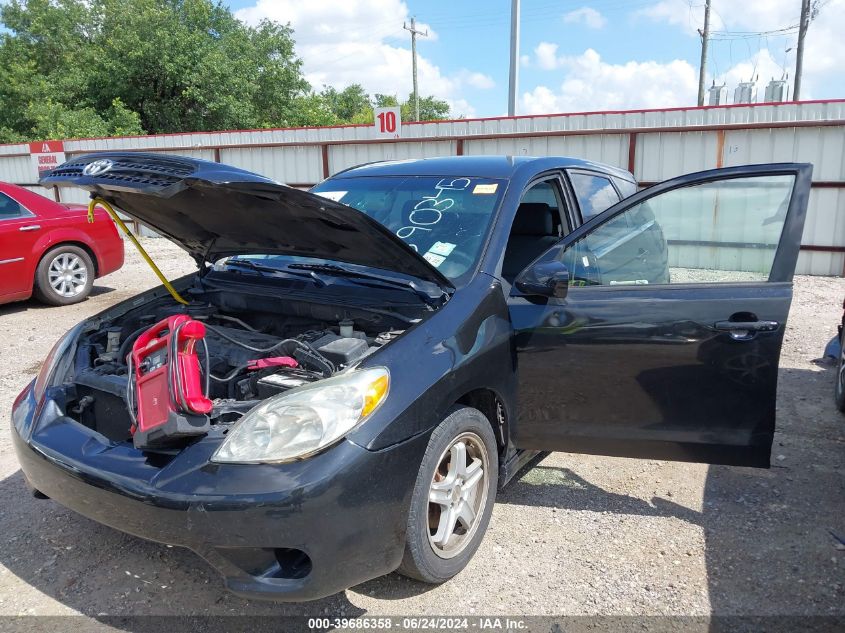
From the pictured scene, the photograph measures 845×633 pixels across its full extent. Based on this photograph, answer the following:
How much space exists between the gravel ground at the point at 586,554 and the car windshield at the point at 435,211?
1281 mm

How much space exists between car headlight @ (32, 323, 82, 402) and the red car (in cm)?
464

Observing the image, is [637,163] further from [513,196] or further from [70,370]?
[70,370]

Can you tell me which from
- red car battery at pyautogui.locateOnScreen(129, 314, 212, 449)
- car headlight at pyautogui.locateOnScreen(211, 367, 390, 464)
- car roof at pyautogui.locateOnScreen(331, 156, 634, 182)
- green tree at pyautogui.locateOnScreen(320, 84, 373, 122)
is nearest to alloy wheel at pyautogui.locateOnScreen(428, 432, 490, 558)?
car headlight at pyautogui.locateOnScreen(211, 367, 390, 464)

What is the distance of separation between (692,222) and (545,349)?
1.17 metres

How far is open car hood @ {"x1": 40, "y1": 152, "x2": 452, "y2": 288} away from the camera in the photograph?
7.97 ft

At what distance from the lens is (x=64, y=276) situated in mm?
7688

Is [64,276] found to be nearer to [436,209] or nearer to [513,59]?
[436,209]

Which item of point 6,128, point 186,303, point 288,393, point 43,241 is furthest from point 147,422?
point 6,128

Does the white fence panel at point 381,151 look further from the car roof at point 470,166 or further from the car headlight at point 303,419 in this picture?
the car headlight at point 303,419

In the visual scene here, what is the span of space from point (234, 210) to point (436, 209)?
105 centimetres

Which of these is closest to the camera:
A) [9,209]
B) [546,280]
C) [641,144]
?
[546,280]

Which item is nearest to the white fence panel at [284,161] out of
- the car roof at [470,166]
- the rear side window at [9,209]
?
the rear side window at [9,209]

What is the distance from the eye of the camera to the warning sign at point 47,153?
632 inches

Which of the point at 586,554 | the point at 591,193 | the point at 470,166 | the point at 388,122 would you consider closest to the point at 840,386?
the point at 591,193
